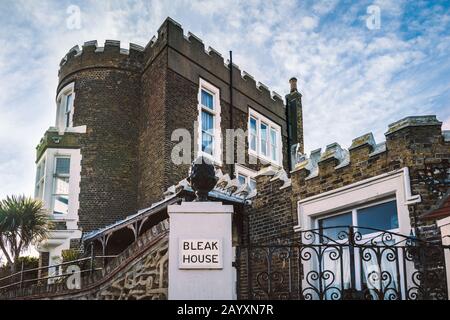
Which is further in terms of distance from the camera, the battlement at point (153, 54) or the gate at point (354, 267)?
the battlement at point (153, 54)

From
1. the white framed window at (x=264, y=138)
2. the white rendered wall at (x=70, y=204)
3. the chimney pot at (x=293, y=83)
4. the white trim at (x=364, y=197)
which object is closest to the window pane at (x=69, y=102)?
the white rendered wall at (x=70, y=204)

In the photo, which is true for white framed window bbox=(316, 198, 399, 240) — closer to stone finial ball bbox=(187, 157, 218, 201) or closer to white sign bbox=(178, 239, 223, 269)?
stone finial ball bbox=(187, 157, 218, 201)

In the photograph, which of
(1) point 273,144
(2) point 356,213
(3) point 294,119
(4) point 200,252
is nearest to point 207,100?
(1) point 273,144

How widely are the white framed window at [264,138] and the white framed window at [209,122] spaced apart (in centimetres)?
192

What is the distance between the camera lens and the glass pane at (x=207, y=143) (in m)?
17.1

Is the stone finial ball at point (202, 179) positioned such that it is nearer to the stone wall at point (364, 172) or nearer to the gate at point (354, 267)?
the gate at point (354, 267)

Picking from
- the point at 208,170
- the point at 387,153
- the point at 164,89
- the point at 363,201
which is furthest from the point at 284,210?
the point at 164,89

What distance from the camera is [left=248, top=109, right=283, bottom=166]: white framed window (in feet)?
64.5

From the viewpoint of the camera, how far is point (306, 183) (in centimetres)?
990

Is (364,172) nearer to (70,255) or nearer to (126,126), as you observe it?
(70,255)

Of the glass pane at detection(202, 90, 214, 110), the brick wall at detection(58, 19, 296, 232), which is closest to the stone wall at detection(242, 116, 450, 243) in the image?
the brick wall at detection(58, 19, 296, 232)

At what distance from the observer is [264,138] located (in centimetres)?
2038

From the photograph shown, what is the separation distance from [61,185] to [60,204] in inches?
25.7
